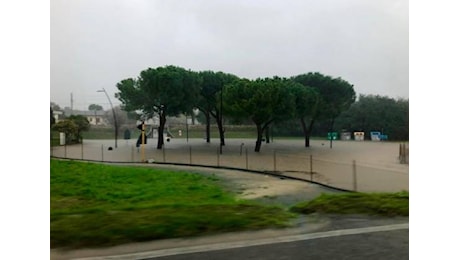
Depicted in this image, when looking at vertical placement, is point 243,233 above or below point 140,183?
below

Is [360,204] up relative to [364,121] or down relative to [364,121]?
down

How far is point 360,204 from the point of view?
3053 mm

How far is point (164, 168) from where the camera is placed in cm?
315

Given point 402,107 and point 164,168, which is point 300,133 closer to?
point 402,107

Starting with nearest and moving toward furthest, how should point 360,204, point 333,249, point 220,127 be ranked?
point 333,249
point 360,204
point 220,127

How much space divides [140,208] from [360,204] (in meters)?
1.63

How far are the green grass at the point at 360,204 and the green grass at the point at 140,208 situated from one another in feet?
0.68

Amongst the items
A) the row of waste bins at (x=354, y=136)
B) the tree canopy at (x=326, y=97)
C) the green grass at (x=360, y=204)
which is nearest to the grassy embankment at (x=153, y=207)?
the green grass at (x=360, y=204)

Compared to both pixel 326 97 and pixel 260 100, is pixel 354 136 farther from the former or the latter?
pixel 260 100

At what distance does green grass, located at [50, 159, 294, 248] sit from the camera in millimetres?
2934

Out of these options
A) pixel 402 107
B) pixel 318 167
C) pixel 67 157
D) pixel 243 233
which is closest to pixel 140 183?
pixel 67 157

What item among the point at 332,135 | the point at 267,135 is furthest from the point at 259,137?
the point at 332,135

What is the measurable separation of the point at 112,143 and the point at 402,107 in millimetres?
2214

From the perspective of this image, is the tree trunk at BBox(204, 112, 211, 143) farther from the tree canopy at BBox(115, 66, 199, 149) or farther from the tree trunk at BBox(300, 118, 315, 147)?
the tree trunk at BBox(300, 118, 315, 147)
